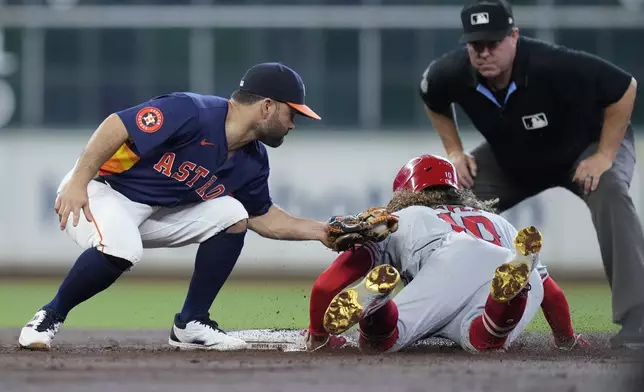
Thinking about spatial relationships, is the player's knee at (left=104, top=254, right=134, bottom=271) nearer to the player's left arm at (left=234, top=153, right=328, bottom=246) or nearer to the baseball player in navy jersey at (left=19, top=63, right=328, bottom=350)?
the baseball player in navy jersey at (left=19, top=63, right=328, bottom=350)

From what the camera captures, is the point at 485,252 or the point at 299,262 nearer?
the point at 485,252

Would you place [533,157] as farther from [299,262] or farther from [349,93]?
[349,93]

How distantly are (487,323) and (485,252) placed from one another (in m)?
0.40

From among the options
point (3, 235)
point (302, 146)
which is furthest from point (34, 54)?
point (302, 146)

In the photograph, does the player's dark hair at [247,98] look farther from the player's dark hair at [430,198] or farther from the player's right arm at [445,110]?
the player's right arm at [445,110]

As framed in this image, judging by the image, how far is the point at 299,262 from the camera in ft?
44.9

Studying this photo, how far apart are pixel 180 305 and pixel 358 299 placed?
576cm

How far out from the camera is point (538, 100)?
675cm

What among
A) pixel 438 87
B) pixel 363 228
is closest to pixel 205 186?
pixel 363 228

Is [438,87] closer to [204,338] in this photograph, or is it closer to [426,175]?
[426,175]

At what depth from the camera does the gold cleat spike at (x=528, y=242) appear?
5.15 meters

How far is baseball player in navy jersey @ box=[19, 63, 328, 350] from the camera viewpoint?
18.3 feet

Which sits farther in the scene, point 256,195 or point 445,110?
point 445,110

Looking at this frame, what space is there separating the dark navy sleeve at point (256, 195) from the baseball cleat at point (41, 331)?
3.65 feet
